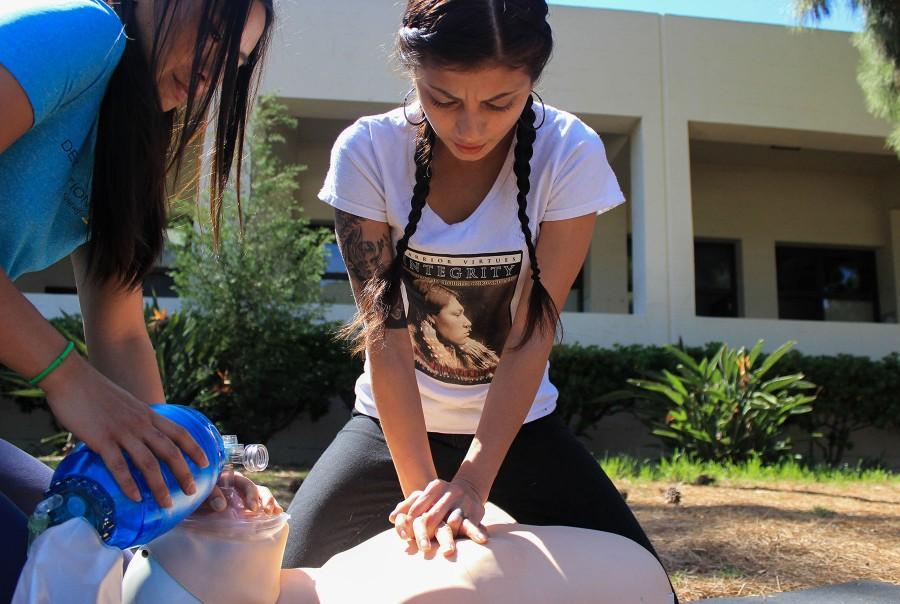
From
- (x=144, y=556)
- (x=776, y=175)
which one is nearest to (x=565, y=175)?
(x=144, y=556)

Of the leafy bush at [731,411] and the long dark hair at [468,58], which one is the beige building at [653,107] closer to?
the leafy bush at [731,411]

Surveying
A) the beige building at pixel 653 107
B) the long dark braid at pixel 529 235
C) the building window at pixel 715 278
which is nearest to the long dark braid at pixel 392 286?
the long dark braid at pixel 529 235

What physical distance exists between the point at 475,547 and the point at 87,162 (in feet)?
3.41

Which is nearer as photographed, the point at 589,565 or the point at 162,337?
the point at 589,565

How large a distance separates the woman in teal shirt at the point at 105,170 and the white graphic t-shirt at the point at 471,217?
452 millimetres

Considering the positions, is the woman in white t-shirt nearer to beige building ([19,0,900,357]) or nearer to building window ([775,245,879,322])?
beige building ([19,0,900,357])

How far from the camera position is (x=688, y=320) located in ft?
31.6

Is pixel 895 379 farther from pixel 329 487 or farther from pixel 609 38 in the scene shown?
pixel 329 487

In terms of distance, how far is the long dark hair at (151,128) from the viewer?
150 cm

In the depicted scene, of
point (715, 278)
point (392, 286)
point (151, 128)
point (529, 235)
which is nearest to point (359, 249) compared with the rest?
point (392, 286)

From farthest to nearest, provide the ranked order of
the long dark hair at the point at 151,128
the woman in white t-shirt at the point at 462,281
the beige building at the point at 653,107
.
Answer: the beige building at the point at 653,107 < the woman in white t-shirt at the point at 462,281 < the long dark hair at the point at 151,128

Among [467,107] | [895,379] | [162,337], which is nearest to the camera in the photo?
[467,107]

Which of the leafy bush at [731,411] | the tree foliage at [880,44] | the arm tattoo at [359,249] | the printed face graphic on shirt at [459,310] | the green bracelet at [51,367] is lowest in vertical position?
the leafy bush at [731,411]

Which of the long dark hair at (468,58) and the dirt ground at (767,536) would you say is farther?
the dirt ground at (767,536)
